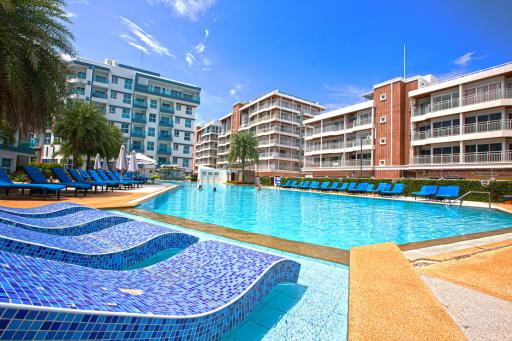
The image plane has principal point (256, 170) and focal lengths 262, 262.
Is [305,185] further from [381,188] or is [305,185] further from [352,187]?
[381,188]

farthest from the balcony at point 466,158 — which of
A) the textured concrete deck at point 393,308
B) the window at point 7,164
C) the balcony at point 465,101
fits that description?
the window at point 7,164

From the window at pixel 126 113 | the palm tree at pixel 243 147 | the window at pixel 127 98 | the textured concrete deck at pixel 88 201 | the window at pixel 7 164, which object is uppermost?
the window at pixel 127 98

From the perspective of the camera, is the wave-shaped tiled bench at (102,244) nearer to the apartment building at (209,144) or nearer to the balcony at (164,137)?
the balcony at (164,137)

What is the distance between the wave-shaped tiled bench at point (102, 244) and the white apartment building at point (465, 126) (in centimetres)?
3066

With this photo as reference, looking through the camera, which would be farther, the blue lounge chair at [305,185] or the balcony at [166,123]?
the balcony at [166,123]

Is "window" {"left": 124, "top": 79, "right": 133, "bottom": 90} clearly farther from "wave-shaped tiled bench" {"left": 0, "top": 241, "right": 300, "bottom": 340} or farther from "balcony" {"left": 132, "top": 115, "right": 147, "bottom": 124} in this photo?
"wave-shaped tiled bench" {"left": 0, "top": 241, "right": 300, "bottom": 340}

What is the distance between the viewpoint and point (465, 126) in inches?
1053

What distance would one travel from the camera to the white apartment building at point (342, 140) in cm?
3675

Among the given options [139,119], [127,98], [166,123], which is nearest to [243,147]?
[166,123]

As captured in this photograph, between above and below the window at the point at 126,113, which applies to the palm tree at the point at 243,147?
below

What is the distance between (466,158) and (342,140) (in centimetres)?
1717

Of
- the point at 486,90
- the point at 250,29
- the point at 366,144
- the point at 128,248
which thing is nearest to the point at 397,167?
the point at 366,144

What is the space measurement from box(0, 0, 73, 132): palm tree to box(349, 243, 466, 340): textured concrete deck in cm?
1104

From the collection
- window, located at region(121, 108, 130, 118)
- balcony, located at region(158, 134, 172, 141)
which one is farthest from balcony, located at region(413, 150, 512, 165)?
window, located at region(121, 108, 130, 118)
